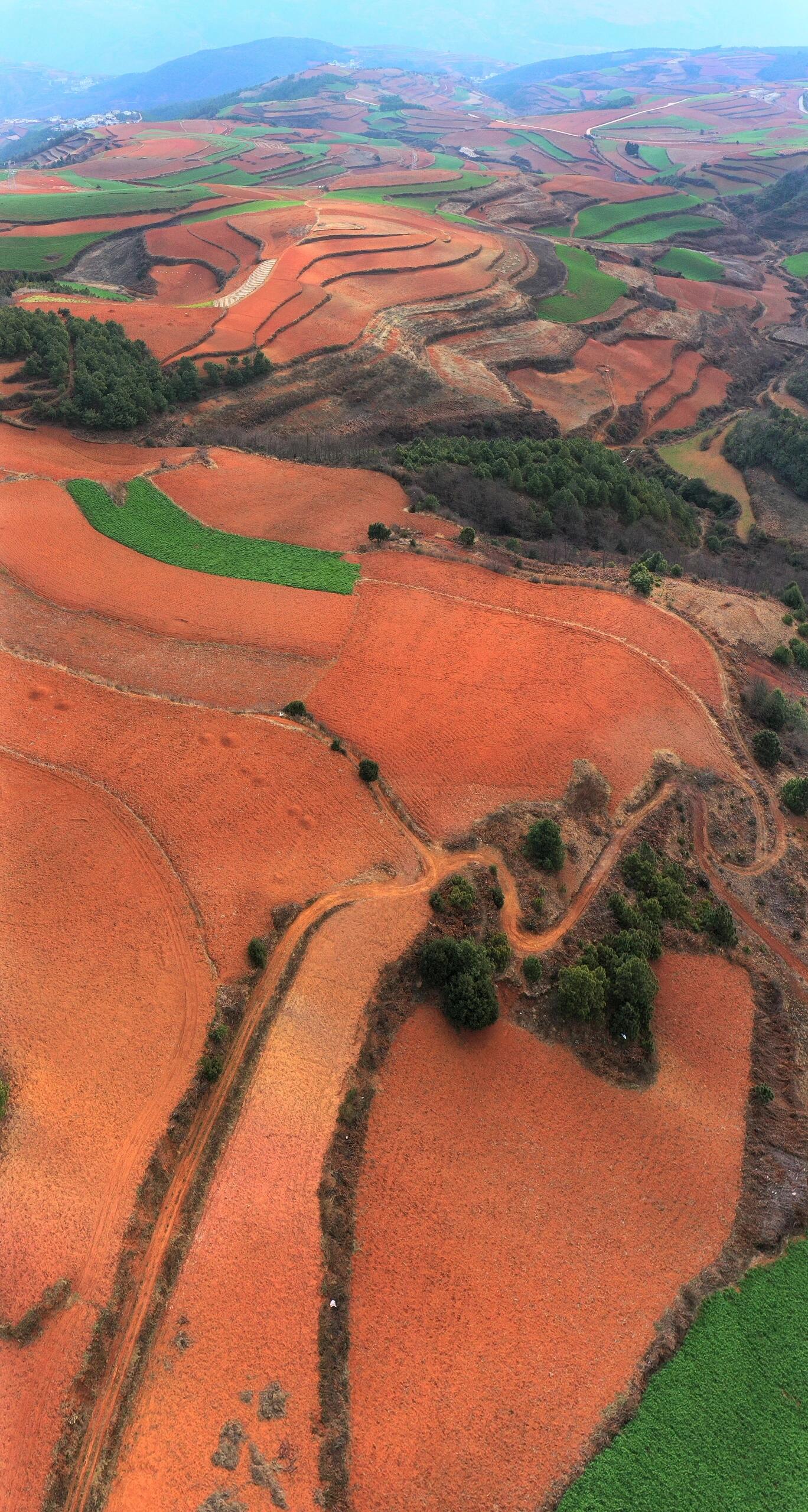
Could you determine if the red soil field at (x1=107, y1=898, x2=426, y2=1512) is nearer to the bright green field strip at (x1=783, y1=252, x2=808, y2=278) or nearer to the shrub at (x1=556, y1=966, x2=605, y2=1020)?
the shrub at (x1=556, y1=966, x2=605, y2=1020)

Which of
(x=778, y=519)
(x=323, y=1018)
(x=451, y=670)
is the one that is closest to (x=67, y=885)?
(x=323, y=1018)

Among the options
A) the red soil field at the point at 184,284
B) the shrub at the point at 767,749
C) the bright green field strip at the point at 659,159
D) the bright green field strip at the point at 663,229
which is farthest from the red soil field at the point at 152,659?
the bright green field strip at the point at 659,159

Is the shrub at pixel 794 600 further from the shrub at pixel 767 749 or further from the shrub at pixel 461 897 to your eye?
the shrub at pixel 461 897

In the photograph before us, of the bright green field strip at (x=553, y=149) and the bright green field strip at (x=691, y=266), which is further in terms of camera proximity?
→ the bright green field strip at (x=553, y=149)

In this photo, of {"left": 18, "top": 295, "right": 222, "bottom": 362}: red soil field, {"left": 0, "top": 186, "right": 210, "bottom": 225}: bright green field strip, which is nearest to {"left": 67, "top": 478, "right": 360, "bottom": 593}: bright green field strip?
{"left": 18, "top": 295, "right": 222, "bottom": 362}: red soil field

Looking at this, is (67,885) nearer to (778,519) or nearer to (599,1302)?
(599,1302)
